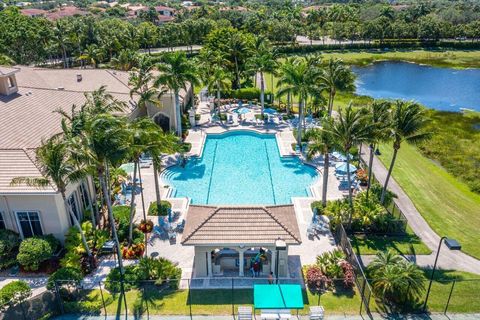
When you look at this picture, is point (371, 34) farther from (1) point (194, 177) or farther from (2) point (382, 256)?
(2) point (382, 256)

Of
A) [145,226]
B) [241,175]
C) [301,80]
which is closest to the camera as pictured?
[145,226]

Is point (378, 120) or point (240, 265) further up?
point (378, 120)

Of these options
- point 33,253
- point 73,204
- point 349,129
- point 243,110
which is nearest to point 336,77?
point 349,129

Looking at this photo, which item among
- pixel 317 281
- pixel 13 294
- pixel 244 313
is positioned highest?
pixel 13 294

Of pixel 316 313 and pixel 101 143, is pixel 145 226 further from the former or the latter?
pixel 316 313

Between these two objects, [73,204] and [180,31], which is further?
[180,31]

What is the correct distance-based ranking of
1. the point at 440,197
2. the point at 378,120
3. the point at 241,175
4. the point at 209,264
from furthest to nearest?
the point at 241,175 → the point at 440,197 → the point at 378,120 → the point at 209,264

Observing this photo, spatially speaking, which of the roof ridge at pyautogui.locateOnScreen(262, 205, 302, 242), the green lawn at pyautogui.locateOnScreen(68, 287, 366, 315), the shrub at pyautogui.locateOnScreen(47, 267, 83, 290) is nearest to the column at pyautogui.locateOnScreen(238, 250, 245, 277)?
the green lawn at pyautogui.locateOnScreen(68, 287, 366, 315)
